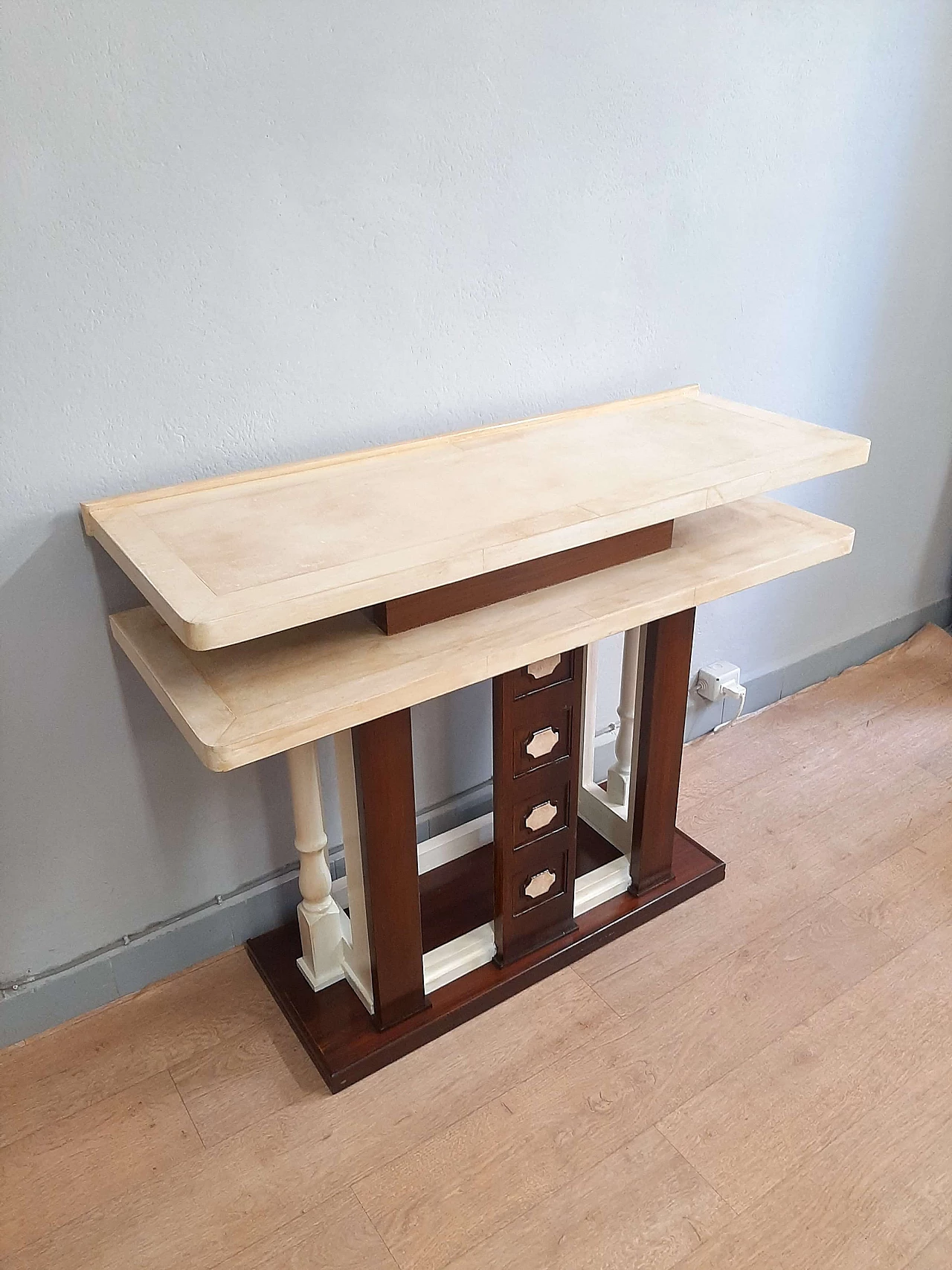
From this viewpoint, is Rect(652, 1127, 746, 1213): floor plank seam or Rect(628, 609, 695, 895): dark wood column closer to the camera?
Rect(652, 1127, 746, 1213): floor plank seam

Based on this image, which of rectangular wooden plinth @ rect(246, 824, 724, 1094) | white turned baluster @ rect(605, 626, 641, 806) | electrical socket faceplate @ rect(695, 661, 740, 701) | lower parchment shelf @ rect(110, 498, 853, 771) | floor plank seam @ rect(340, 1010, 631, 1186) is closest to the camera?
lower parchment shelf @ rect(110, 498, 853, 771)

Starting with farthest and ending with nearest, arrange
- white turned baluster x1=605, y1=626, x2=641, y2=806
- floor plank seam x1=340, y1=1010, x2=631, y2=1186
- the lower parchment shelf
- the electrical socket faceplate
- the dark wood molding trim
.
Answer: the electrical socket faceplate → white turned baluster x1=605, y1=626, x2=641, y2=806 → floor plank seam x1=340, y1=1010, x2=631, y2=1186 → the dark wood molding trim → the lower parchment shelf

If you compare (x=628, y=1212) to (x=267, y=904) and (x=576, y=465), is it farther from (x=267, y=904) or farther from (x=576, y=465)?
(x=576, y=465)

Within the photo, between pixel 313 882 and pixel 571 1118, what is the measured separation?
1.66 feet

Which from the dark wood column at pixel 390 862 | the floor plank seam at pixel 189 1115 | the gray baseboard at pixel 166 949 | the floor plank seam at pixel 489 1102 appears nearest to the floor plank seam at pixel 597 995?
the floor plank seam at pixel 489 1102

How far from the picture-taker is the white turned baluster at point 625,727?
5.72ft

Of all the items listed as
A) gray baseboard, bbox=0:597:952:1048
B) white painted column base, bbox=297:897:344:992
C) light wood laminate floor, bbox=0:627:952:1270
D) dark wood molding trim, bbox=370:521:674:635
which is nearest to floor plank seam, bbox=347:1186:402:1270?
light wood laminate floor, bbox=0:627:952:1270

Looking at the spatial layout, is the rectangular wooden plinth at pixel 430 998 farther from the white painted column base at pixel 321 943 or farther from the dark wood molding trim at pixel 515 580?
the dark wood molding trim at pixel 515 580

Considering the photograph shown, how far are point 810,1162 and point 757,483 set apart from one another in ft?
3.03

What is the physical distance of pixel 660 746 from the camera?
1.62m

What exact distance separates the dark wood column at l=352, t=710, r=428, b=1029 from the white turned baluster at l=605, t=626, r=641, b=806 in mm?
559

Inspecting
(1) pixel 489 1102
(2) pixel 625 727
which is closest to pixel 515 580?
(2) pixel 625 727

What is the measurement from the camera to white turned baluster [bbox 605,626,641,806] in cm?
174

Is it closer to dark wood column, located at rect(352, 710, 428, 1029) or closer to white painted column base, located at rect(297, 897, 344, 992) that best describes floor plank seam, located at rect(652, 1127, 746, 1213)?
dark wood column, located at rect(352, 710, 428, 1029)
